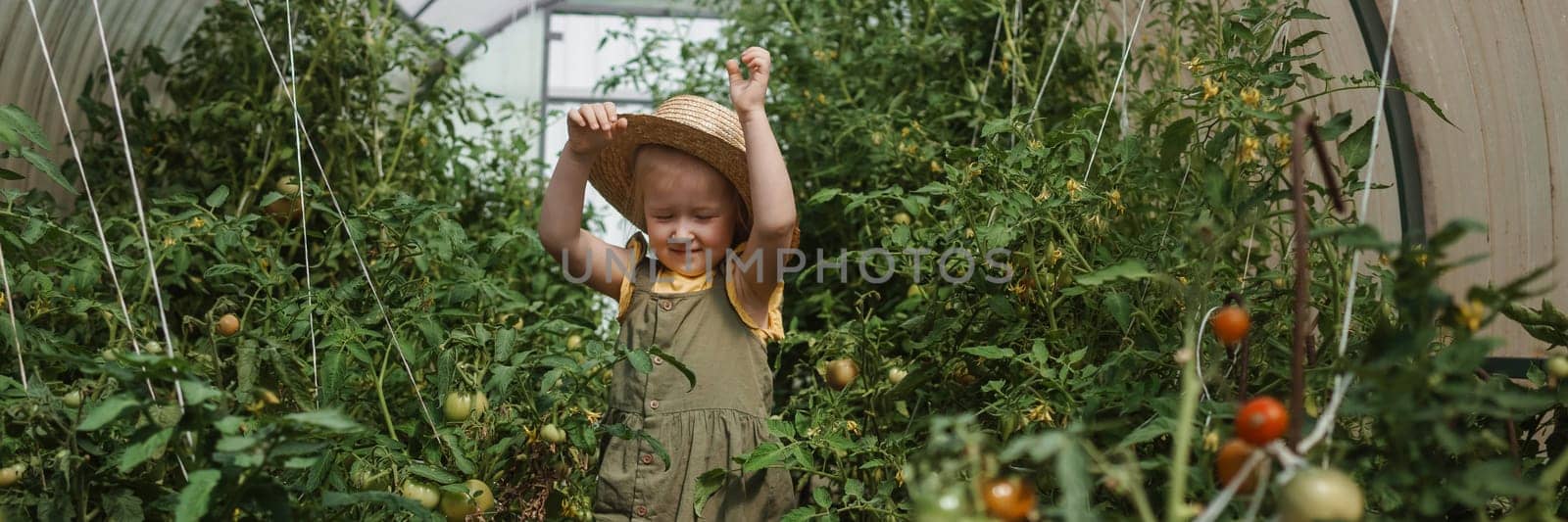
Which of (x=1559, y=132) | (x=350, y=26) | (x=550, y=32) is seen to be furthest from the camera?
(x=550, y=32)

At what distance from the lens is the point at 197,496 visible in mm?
855

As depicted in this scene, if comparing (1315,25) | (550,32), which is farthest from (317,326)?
(550,32)

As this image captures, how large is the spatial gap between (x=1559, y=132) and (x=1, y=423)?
1.92 meters

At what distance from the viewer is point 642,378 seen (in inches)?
60.7

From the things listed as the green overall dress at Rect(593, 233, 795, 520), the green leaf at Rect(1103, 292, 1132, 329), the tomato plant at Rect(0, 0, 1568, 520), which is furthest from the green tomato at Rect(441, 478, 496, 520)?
the green leaf at Rect(1103, 292, 1132, 329)

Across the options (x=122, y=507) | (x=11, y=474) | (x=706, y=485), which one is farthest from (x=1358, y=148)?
(x=11, y=474)

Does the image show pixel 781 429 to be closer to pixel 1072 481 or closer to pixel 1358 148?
pixel 1358 148

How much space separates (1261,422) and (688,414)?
95 centimetres

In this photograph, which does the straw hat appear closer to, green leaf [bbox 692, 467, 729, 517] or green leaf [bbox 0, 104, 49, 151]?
green leaf [bbox 692, 467, 729, 517]

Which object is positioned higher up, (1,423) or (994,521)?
(994,521)

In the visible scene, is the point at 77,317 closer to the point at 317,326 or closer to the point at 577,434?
the point at 317,326

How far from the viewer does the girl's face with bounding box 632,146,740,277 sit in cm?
156

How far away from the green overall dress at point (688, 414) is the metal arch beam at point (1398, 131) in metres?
1.08

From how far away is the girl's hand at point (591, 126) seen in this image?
4.77 ft
